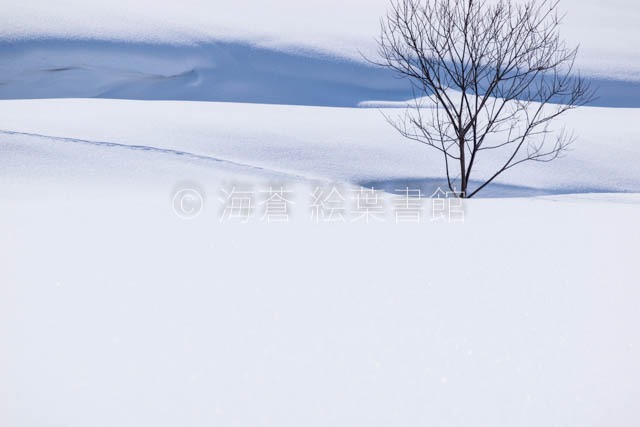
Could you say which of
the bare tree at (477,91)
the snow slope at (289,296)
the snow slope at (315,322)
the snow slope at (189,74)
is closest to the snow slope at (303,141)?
the snow slope at (289,296)

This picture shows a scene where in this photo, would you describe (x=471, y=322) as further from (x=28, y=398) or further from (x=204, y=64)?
(x=204, y=64)

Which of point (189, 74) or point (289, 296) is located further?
point (189, 74)

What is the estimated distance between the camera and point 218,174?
18.7 ft

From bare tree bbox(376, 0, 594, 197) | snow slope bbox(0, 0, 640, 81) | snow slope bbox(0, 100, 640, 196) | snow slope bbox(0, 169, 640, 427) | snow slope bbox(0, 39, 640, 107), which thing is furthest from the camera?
snow slope bbox(0, 0, 640, 81)

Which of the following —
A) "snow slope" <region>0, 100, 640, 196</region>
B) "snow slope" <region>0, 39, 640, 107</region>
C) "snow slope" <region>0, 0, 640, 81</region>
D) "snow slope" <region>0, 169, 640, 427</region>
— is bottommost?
"snow slope" <region>0, 169, 640, 427</region>

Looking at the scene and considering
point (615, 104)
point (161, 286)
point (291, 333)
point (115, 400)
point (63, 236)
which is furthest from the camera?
point (615, 104)

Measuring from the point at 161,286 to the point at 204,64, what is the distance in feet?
25.1

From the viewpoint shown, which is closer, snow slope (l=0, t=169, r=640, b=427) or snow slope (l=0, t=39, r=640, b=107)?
snow slope (l=0, t=169, r=640, b=427)

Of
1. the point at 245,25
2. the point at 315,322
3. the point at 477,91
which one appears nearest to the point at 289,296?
the point at 315,322

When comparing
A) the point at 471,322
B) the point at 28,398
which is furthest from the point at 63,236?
the point at 471,322

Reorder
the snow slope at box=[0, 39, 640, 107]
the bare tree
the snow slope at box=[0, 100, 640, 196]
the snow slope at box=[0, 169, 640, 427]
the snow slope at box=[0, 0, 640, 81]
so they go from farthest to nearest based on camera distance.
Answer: the snow slope at box=[0, 0, 640, 81] < the snow slope at box=[0, 39, 640, 107] < the snow slope at box=[0, 100, 640, 196] < the bare tree < the snow slope at box=[0, 169, 640, 427]

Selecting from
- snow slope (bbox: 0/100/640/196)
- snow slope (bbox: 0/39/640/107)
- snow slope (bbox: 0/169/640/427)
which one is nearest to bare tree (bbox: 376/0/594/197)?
snow slope (bbox: 0/100/640/196)

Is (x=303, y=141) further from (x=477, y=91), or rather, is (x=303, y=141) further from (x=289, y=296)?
(x=289, y=296)

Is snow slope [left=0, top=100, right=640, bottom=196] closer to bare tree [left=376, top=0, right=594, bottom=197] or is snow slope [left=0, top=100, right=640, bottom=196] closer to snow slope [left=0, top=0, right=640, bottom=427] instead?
snow slope [left=0, top=0, right=640, bottom=427]
